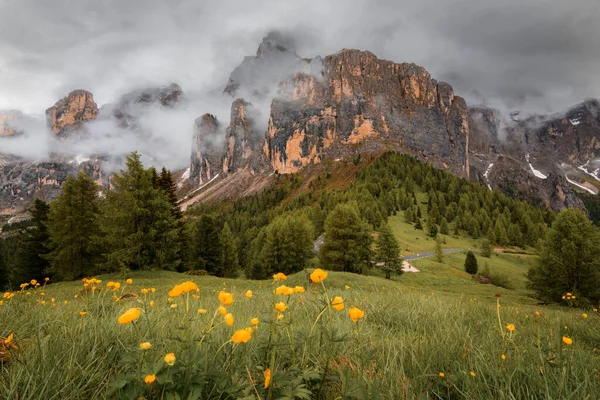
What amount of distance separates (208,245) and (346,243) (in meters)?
18.7

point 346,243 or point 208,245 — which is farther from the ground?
point 208,245

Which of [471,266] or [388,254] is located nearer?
[388,254]

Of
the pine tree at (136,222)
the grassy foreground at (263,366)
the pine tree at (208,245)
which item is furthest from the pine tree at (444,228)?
the grassy foreground at (263,366)

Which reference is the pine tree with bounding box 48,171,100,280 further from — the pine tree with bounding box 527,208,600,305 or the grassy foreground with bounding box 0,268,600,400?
the pine tree with bounding box 527,208,600,305

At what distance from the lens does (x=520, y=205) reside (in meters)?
99.8

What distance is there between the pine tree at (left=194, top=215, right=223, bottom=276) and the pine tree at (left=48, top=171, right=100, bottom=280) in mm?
13629

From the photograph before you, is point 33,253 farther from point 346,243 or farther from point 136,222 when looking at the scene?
point 346,243

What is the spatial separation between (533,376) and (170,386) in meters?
2.30

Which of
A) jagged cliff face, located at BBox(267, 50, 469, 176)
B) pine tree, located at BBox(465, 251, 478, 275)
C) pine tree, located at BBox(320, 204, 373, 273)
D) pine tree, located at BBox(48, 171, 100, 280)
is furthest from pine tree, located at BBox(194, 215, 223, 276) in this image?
jagged cliff face, located at BBox(267, 50, 469, 176)

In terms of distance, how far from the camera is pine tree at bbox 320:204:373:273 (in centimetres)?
3719

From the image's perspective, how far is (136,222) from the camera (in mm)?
23297

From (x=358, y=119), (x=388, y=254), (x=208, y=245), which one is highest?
(x=358, y=119)

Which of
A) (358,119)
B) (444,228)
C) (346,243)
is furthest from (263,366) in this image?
(358,119)

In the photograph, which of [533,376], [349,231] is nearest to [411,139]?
[349,231]
